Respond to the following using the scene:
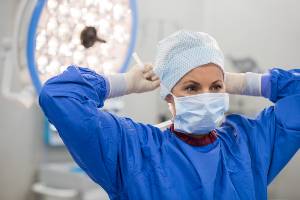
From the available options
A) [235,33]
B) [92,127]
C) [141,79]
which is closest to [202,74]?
[141,79]

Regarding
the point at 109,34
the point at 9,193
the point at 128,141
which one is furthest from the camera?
the point at 9,193

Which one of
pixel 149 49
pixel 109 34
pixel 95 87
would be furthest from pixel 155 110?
pixel 95 87

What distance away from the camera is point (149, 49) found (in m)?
2.91

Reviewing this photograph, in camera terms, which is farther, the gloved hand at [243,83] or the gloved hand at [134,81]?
the gloved hand at [243,83]

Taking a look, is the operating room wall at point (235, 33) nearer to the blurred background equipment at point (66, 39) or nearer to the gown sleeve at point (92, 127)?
the blurred background equipment at point (66, 39)

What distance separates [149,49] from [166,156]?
1.84 m

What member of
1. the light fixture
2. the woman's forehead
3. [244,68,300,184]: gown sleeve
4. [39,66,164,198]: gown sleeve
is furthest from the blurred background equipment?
[244,68,300,184]: gown sleeve

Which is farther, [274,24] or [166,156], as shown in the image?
[274,24]

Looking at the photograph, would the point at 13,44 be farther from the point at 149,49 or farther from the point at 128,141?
the point at 149,49

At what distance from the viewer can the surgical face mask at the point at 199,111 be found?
115 cm

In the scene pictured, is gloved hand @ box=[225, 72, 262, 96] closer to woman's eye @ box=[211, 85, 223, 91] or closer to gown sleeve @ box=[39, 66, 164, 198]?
woman's eye @ box=[211, 85, 223, 91]

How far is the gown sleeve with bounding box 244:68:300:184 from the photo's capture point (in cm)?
128

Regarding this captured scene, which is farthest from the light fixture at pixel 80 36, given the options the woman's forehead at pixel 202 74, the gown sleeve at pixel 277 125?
the gown sleeve at pixel 277 125

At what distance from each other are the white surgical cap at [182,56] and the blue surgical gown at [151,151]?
0.51ft
